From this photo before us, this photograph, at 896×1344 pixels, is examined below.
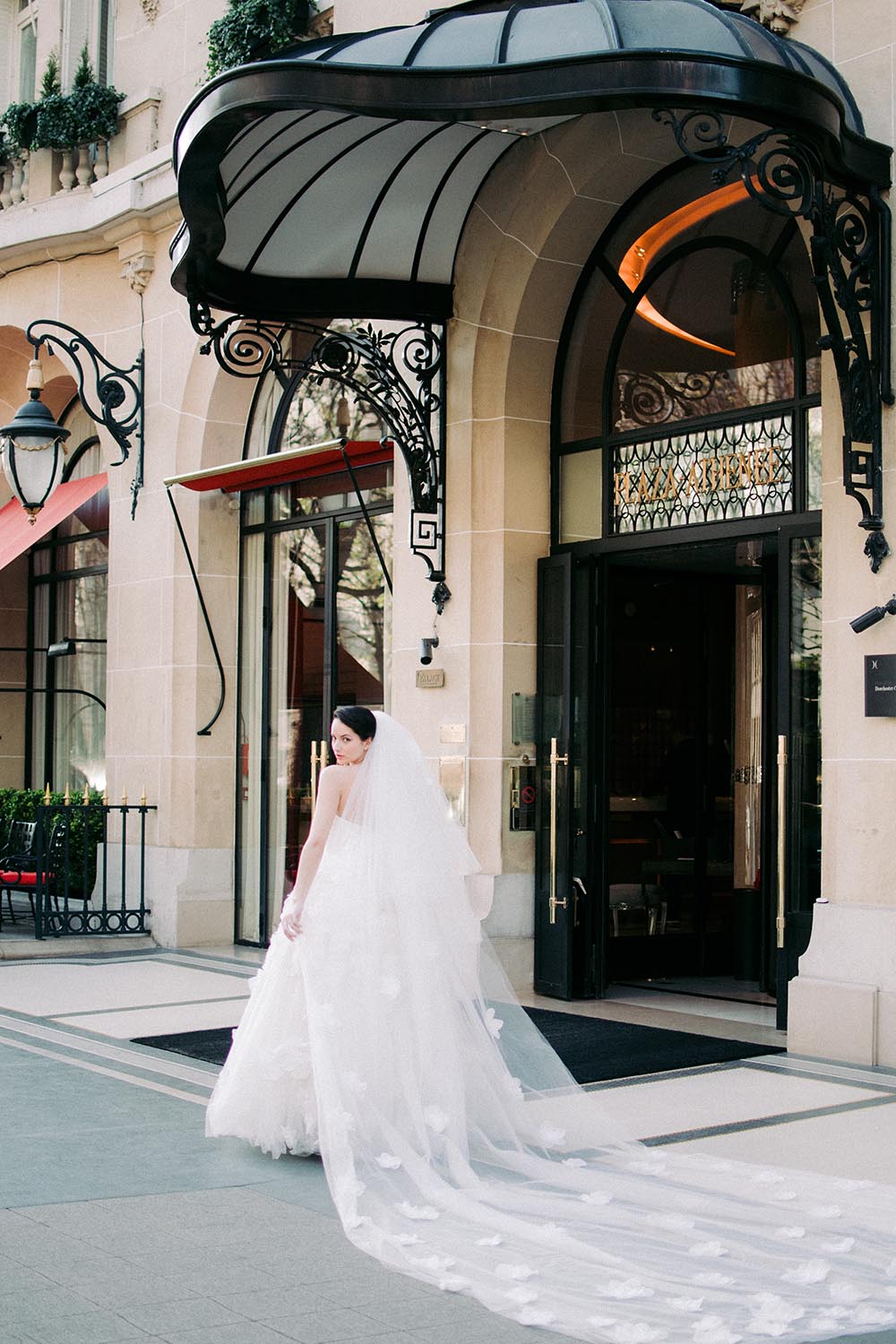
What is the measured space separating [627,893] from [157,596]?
508 cm

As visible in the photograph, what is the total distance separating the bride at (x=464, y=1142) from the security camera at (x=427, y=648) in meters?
4.20

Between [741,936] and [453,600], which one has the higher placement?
[453,600]

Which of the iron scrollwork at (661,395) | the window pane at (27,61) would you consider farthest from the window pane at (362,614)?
the window pane at (27,61)

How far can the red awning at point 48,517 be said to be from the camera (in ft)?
50.7

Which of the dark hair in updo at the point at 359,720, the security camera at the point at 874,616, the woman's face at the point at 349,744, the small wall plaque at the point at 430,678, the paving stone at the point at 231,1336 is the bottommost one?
the paving stone at the point at 231,1336

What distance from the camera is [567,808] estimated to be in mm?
10938

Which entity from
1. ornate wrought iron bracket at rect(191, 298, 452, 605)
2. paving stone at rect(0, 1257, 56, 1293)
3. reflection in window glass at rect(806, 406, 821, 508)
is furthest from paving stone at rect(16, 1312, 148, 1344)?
ornate wrought iron bracket at rect(191, 298, 452, 605)

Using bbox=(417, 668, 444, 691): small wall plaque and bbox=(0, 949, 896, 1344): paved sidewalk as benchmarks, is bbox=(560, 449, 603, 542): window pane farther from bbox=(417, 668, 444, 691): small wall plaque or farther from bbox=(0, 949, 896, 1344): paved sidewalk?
bbox=(0, 949, 896, 1344): paved sidewalk

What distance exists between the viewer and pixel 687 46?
8070mm

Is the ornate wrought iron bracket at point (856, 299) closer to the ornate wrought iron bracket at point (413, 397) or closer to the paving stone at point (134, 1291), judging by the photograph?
the ornate wrought iron bracket at point (413, 397)

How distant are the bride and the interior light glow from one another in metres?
4.67

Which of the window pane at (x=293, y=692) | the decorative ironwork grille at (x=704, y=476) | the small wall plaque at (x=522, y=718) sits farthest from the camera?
the window pane at (x=293, y=692)

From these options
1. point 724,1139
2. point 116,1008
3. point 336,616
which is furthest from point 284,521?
point 724,1139

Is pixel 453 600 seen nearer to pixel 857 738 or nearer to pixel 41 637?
pixel 857 738
